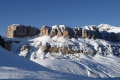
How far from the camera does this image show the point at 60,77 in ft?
106

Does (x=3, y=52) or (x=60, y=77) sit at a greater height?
(x=3, y=52)

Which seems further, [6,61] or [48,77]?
[6,61]

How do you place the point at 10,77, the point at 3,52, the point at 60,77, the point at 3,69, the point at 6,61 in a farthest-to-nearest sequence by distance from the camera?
the point at 3,52
the point at 6,61
the point at 3,69
the point at 60,77
the point at 10,77

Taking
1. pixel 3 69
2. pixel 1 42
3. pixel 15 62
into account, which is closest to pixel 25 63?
pixel 15 62

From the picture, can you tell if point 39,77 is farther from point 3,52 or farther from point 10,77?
point 3,52

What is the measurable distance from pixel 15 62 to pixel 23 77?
10.2m

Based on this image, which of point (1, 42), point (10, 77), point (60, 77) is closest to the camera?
point (10, 77)

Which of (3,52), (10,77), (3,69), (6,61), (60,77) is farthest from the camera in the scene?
(3,52)

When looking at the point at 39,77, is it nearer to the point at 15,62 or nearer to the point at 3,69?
the point at 3,69

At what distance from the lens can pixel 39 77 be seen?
102ft

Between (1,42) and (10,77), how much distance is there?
39565 mm

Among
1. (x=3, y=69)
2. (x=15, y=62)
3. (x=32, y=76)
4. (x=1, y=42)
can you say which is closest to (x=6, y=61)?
(x=15, y=62)

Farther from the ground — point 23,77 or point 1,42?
point 1,42

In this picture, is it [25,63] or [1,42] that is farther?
[1,42]
